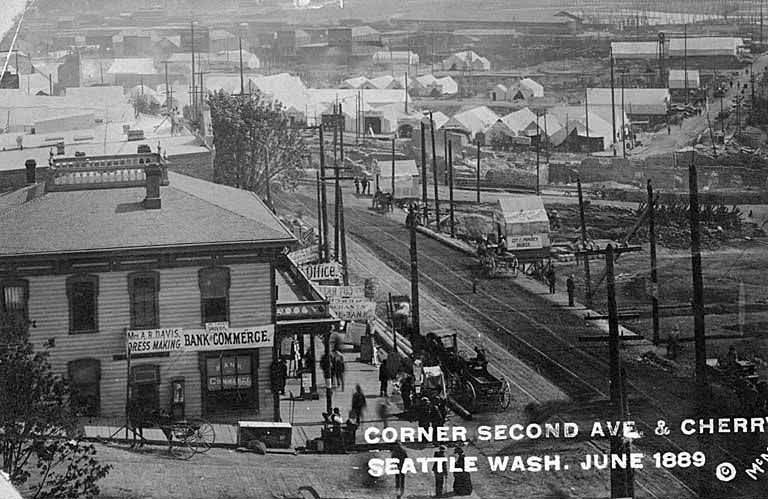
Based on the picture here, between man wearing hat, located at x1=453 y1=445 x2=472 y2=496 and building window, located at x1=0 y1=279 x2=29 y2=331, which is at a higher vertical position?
building window, located at x1=0 y1=279 x2=29 y2=331

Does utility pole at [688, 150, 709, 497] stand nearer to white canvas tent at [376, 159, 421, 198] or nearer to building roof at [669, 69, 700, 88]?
building roof at [669, 69, 700, 88]

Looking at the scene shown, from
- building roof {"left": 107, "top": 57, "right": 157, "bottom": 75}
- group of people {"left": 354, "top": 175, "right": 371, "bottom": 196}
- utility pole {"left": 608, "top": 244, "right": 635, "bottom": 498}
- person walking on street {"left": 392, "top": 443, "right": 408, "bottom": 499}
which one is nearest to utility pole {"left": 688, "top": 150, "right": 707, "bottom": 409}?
utility pole {"left": 608, "top": 244, "right": 635, "bottom": 498}

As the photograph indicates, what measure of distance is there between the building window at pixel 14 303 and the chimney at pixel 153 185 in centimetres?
72

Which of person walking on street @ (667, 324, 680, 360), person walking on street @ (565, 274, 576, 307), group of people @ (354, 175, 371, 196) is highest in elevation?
group of people @ (354, 175, 371, 196)

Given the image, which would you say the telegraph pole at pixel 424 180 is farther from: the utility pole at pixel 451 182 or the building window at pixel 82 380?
the building window at pixel 82 380

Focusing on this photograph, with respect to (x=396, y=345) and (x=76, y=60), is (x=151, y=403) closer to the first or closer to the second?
(x=396, y=345)

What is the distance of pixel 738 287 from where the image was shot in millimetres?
6988

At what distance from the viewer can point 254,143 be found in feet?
20.8

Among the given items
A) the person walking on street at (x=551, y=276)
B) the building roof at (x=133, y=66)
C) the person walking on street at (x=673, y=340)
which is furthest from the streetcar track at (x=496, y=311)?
the building roof at (x=133, y=66)

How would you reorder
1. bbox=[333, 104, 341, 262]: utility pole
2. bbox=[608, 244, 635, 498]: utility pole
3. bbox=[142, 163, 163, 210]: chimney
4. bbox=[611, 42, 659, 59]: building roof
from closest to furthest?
bbox=[142, 163, 163, 210]: chimney < bbox=[608, 244, 635, 498]: utility pole < bbox=[333, 104, 341, 262]: utility pole < bbox=[611, 42, 659, 59]: building roof

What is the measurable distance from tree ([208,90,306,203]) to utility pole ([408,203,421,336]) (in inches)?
30.3

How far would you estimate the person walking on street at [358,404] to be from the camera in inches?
235

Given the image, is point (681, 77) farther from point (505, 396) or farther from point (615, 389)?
point (505, 396)

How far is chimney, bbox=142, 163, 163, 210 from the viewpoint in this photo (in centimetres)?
572
